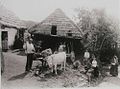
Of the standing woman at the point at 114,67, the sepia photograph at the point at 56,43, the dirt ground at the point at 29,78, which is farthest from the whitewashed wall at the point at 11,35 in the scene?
the standing woman at the point at 114,67

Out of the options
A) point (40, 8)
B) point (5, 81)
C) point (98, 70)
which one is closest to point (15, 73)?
point (5, 81)

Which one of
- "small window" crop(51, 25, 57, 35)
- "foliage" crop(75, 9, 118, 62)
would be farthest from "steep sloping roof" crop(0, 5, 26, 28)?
"foliage" crop(75, 9, 118, 62)

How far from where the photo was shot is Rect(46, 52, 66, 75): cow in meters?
2.33

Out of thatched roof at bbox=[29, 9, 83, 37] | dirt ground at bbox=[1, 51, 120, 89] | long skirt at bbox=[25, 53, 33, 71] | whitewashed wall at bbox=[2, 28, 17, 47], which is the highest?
thatched roof at bbox=[29, 9, 83, 37]

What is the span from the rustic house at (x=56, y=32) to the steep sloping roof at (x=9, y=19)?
13 cm

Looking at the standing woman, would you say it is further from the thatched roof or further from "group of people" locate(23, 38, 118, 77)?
the thatched roof

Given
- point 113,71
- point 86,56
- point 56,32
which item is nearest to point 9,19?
point 56,32

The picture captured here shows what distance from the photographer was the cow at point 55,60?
2.33m

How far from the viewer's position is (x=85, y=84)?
2410mm

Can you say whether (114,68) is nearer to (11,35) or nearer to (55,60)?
(55,60)

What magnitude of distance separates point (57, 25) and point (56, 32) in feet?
0.22

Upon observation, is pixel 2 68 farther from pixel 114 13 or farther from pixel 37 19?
pixel 114 13

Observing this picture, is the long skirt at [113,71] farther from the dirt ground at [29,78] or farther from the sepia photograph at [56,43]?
the dirt ground at [29,78]

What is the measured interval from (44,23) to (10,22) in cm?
33
